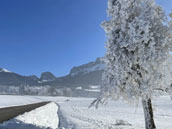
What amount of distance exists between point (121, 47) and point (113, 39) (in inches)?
38.9

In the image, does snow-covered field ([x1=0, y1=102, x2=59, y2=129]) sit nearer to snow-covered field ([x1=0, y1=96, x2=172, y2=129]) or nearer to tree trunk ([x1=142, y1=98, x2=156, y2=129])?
snow-covered field ([x1=0, y1=96, x2=172, y2=129])

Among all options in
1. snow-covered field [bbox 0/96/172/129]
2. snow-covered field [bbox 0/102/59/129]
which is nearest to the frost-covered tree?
snow-covered field [bbox 0/96/172/129]

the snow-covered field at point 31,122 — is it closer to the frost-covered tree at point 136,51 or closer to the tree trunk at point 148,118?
the frost-covered tree at point 136,51

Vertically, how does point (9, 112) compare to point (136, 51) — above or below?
below

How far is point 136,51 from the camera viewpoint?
975 centimetres

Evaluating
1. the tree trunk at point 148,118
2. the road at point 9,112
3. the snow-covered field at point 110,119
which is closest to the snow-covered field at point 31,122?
the road at point 9,112

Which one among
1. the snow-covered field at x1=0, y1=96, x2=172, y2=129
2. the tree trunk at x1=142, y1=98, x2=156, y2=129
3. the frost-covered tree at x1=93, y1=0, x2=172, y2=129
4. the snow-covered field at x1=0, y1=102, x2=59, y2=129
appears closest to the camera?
the snow-covered field at x1=0, y1=102, x2=59, y2=129

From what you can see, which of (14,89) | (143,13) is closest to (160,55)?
(143,13)

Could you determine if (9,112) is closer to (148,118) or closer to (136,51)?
(148,118)

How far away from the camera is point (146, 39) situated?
30.0 ft

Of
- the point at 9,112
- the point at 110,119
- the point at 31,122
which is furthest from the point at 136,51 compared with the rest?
the point at 9,112

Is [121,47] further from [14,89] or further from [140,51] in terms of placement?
[14,89]

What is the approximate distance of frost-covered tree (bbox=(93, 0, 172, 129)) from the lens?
30.5 feet

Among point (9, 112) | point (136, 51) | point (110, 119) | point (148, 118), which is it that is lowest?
point (110, 119)
